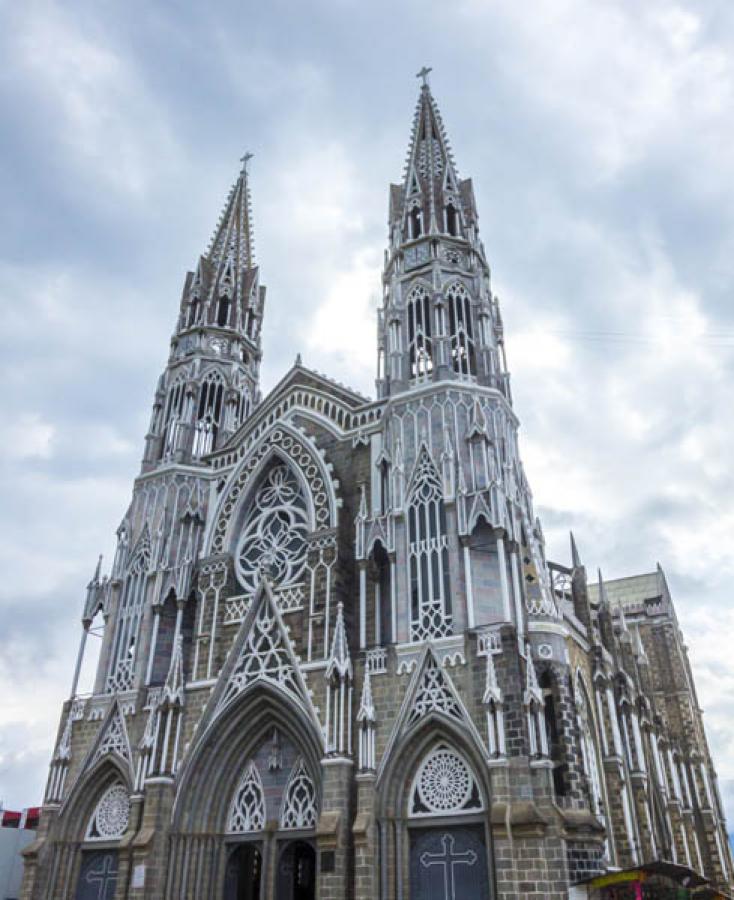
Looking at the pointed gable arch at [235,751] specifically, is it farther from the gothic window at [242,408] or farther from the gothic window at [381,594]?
the gothic window at [242,408]

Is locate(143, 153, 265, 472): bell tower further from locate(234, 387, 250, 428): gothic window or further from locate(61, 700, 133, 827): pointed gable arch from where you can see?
locate(61, 700, 133, 827): pointed gable arch

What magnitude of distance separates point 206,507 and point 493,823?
1560 centimetres

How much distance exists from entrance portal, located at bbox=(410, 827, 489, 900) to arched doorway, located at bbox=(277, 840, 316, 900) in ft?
12.3

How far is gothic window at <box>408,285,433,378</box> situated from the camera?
2616 cm

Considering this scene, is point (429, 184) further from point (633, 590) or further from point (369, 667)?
point (633, 590)

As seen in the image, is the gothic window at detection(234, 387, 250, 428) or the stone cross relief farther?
the gothic window at detection(234, 387, 250, 428)

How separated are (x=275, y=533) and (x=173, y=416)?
26.8 ft

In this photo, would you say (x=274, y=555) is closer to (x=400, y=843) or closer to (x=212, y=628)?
→ (x=212, y=628)

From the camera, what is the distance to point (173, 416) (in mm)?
31094

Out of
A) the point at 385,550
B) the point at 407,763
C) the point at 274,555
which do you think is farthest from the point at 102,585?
the point at 407,763

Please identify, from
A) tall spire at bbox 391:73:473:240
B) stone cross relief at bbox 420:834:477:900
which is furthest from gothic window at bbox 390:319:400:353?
stone cross relief at bbox 420:834:477:900

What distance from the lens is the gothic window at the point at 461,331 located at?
1013 inches

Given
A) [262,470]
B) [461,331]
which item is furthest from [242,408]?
[461,331]

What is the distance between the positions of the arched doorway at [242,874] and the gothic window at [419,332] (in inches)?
612
